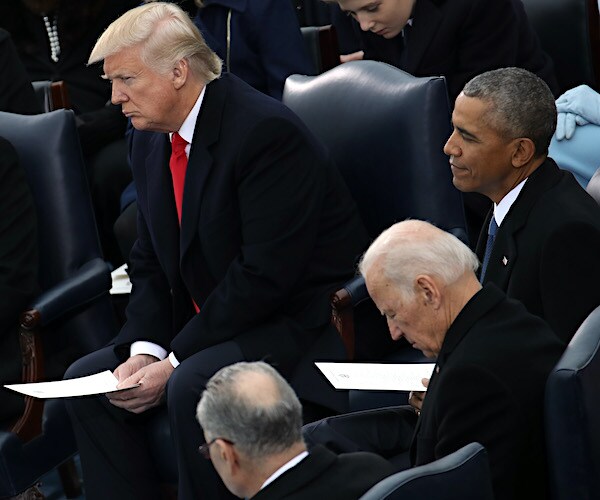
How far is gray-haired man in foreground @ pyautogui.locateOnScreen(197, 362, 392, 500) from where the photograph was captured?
209cm

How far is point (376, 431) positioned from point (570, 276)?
56 cm

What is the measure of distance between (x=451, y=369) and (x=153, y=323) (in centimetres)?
143

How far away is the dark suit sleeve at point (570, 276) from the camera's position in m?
2.70

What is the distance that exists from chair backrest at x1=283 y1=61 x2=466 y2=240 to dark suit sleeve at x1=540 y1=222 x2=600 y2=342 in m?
0.75

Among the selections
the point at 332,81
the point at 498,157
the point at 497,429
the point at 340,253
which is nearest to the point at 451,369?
the point at 497,429

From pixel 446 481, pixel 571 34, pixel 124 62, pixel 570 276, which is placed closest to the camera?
pixel 446 481

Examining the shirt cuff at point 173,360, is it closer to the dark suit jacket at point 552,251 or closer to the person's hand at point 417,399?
the person's hand at point 417,399

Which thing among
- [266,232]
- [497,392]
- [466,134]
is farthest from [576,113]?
[497,392]

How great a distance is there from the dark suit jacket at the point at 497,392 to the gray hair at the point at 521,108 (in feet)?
2.28

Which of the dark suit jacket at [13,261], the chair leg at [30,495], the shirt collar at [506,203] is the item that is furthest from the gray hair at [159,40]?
the chair leg at [30,495]

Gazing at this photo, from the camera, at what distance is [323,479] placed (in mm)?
2111

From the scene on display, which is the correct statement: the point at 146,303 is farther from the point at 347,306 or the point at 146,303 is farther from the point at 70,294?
the point at 347,306

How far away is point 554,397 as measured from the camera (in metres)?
2.21

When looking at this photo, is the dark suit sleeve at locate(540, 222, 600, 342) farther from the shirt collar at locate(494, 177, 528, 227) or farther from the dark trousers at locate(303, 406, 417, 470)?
the dark trousers at locate(303, 406, 417, 470)
